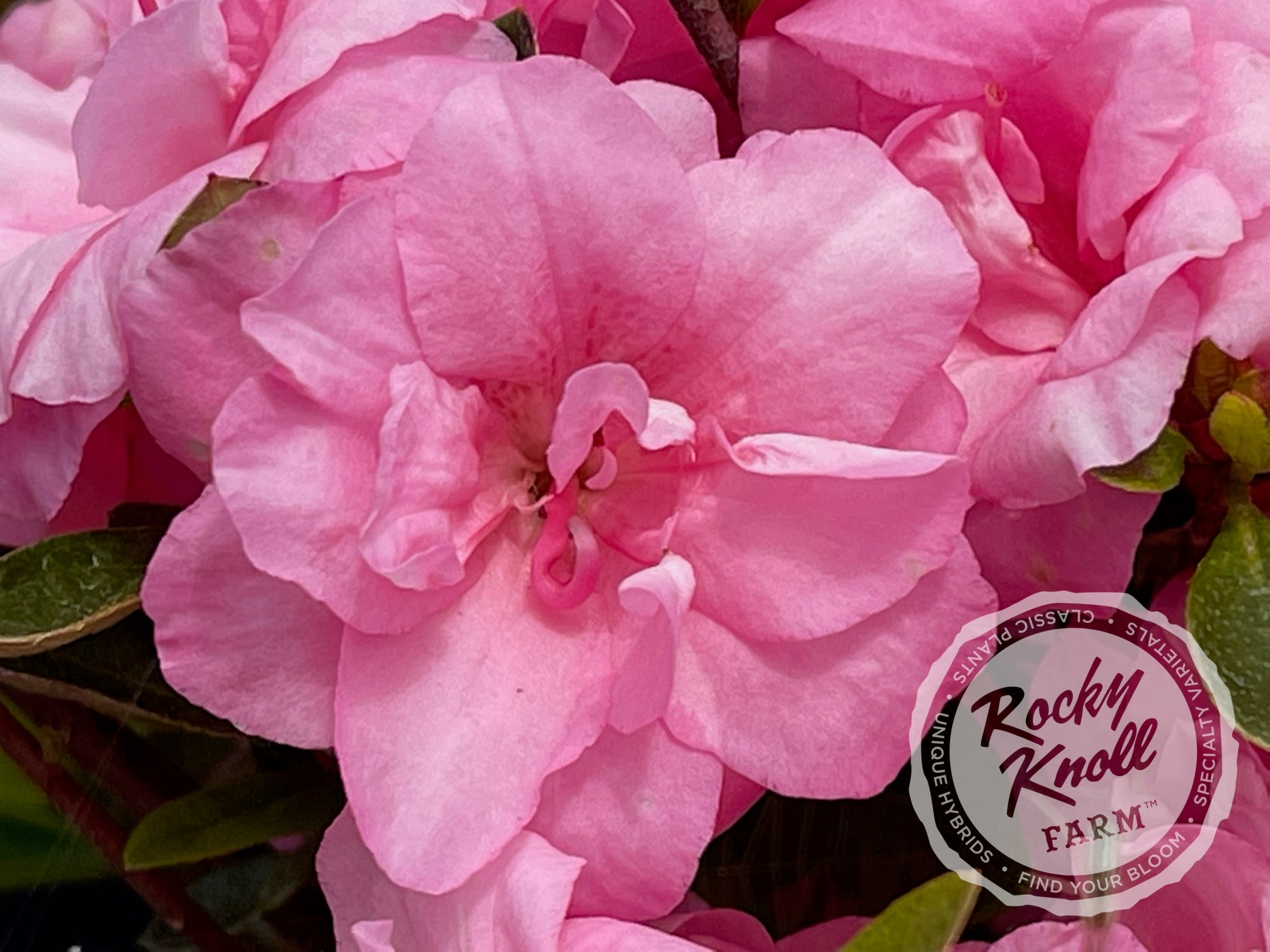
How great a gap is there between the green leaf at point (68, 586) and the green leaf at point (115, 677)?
3 centimetres

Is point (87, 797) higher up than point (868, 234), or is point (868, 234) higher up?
point (868, 234)

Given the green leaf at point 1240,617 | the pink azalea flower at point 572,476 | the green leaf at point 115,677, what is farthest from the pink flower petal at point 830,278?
the green leaf at point 115,677

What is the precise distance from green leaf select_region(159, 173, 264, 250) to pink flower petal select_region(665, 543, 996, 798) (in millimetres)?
174

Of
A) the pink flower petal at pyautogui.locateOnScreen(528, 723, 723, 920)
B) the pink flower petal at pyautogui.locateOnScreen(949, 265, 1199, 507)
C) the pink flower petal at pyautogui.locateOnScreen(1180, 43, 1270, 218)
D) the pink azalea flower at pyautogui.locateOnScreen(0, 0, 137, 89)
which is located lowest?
the pink flower petal at pyautogui.locateOnScreen(528, 723, 723, 920)

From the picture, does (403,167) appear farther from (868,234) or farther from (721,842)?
(721,842)

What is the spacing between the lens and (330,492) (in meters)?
0.40


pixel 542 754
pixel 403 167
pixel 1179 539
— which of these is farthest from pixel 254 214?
pixel 1179 539

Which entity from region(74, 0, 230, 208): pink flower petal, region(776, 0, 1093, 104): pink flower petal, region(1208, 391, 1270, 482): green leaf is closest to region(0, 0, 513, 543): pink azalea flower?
region(74, 0, 230, 208): pink flower petal

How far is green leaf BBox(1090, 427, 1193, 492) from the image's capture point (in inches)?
16.0

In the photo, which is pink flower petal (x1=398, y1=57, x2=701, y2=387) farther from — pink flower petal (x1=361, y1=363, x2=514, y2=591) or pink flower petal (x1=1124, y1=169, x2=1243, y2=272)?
pink flower petal (x1=1124, y1=169, x2=1243, y2=272)

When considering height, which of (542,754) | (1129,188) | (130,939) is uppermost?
(1129,188)

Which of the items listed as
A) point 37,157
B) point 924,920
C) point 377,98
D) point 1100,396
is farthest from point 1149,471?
point 37,157

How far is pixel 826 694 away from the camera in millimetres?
427

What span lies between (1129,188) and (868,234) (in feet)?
0.26
